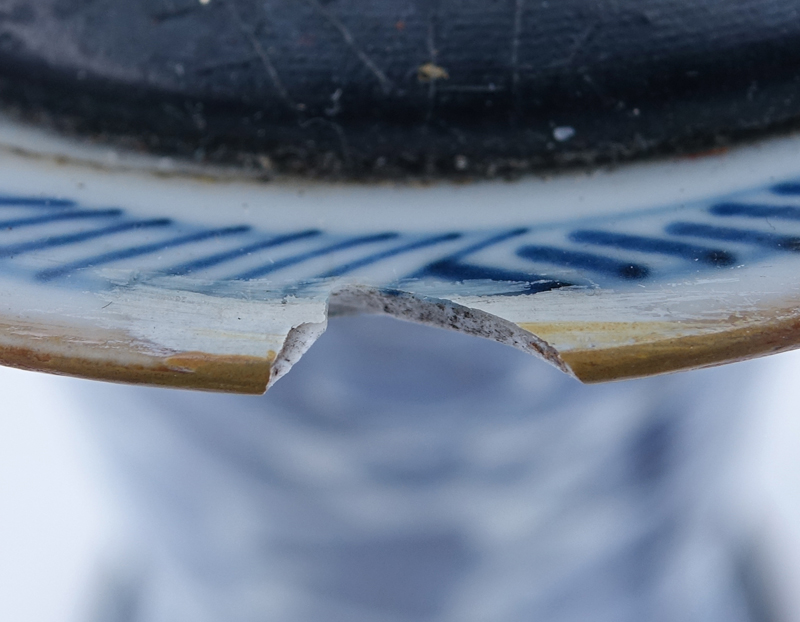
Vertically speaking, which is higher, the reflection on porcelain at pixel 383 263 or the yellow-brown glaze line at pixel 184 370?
the reflection on porcelain at pixel 383 263

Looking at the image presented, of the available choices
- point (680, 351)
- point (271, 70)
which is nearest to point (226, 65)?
point (271, 70)

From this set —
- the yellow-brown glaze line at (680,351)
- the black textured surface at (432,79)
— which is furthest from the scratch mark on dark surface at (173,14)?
the yellow-brown glaze line at (680,351)

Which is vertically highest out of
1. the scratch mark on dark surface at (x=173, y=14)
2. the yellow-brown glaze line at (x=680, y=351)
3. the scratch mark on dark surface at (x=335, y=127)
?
the scratch mark on dark surface at (x=173, y=14)

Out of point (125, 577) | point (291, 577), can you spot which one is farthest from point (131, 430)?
point (125, 577)

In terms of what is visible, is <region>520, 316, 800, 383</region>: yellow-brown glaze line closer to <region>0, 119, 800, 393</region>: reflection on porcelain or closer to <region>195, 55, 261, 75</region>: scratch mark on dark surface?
<region>0, 119, 800, 393</region>: reflection on porcelain

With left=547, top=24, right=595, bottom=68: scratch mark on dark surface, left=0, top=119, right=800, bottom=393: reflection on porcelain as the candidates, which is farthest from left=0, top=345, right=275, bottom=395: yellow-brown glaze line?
left=547, top=24, right=595, bottom=68: scratch mark on dark surface

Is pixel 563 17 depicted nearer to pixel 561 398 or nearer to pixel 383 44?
pixel 383 44

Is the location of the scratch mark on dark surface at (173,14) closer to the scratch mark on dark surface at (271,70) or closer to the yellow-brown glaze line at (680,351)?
the scratch mark on dark surface at (271,70)
